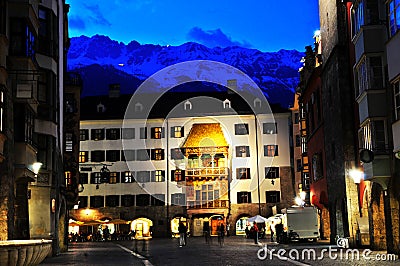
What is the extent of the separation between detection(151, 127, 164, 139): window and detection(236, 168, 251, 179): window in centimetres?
1157

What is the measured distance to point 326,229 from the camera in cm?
5138

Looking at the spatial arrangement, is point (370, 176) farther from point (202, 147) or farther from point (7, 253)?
point (202, 147)

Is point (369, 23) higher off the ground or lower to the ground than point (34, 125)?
higher

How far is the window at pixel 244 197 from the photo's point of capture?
278ft

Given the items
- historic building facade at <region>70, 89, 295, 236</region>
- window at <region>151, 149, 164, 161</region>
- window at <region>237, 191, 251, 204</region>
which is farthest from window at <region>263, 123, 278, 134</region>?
window at <region>151, 149, 164, 161</region>

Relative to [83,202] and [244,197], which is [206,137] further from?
[83,202]

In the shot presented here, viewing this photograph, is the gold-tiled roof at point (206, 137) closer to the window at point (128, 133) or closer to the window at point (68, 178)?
the window at point (128, 133)

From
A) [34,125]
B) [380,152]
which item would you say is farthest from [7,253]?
[380,152]

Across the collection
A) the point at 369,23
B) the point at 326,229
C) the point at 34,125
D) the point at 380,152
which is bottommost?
the point at 326,229

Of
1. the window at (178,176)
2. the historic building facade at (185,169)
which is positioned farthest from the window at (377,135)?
the window at (178,176)

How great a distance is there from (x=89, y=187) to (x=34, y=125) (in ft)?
181

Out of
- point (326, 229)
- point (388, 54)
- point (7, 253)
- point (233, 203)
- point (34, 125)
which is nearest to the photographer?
point (7, 253)

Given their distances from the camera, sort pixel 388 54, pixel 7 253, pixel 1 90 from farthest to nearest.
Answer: pixel 388 54
pixel 1 90
pixel 7 253

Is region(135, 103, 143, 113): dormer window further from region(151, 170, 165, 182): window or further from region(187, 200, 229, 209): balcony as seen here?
region(187, 200, 229, 209): balcony
